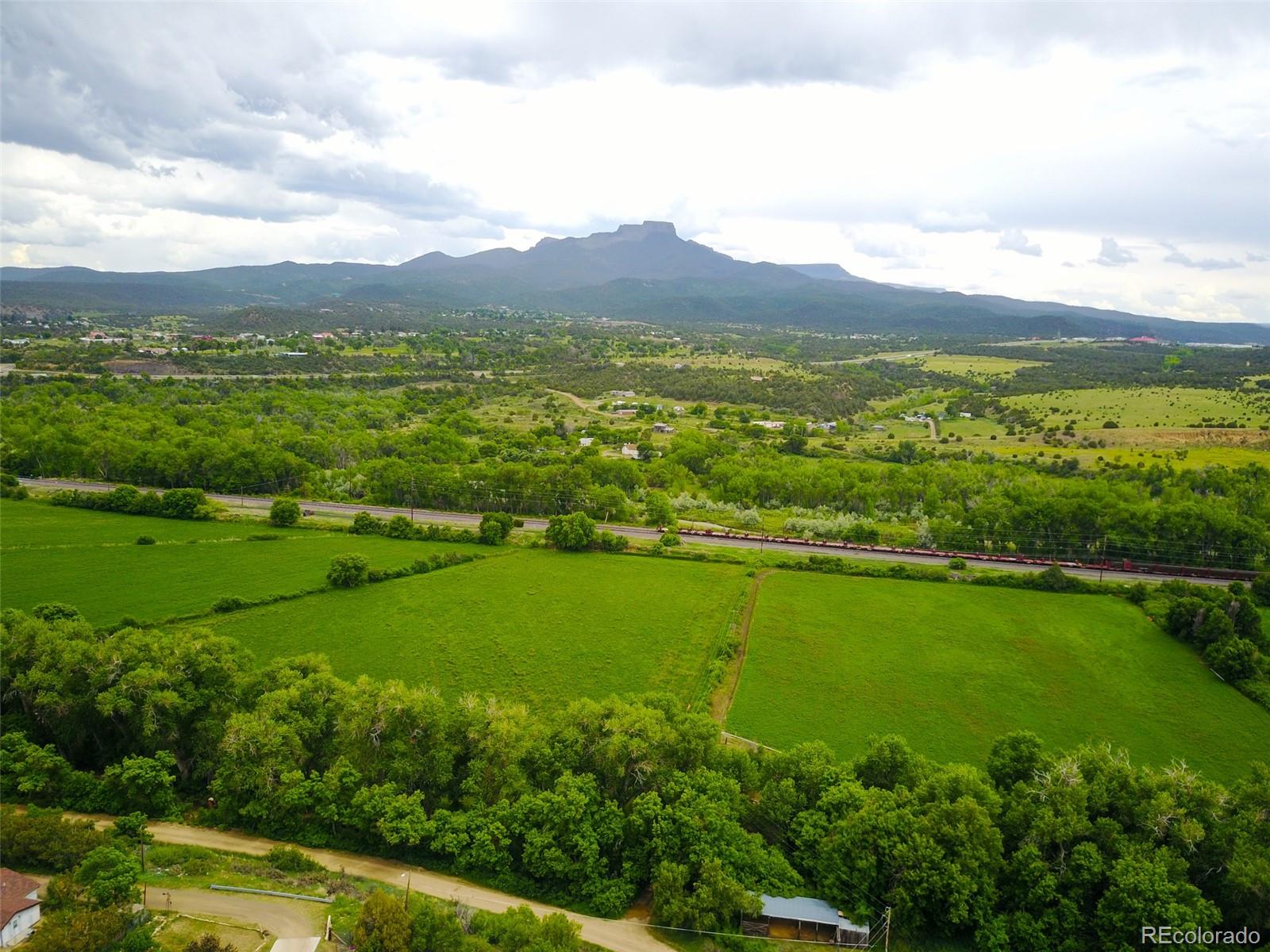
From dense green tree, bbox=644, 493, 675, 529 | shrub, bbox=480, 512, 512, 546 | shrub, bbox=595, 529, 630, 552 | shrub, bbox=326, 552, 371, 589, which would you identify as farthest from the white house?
dense green tree, bbox=644, 493, 675, 529

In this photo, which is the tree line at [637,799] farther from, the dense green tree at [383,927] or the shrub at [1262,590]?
the shrub at [1262,590]

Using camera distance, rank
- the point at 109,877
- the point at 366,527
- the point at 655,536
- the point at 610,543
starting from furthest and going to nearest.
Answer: the point at 655,536
the point at 366,527
the point at 610,543
the point at 109,877

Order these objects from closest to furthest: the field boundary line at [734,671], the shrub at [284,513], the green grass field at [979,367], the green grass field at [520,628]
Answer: the field boundary line at [734,671] < the green grass field at [520,628] < the shrub at [284,513] < the green grass field at [979,367]

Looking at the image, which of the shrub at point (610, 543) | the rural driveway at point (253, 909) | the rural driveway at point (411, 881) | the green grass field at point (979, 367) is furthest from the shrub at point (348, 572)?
the green grass field at point (979, 367)

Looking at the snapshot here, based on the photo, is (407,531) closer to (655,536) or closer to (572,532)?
(572,532)

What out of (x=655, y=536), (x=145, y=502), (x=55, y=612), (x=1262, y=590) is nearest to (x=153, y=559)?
(x=145, y=502)

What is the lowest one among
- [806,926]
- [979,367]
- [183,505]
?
[806,926]

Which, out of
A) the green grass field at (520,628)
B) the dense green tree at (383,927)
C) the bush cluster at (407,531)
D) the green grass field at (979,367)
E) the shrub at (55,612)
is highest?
the green grass field at (979,367)
